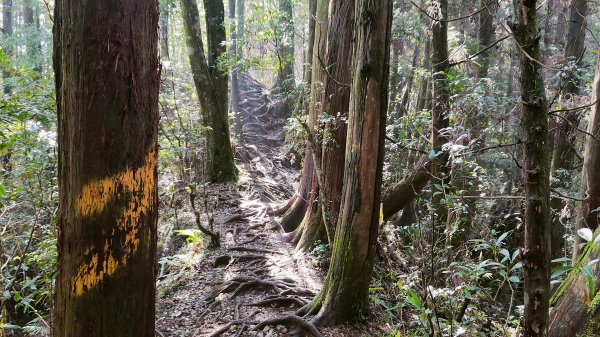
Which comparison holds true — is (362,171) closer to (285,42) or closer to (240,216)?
(240,216)

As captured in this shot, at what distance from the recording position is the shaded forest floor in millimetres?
5117

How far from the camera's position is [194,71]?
11250mm

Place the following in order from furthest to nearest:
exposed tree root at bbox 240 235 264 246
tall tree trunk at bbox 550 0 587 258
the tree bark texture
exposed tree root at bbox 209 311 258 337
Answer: tall tree trunk at bbox 550 0 587 258 → exposed tree root at bbox 240 235 264 246 → the tree bark texture → exposed tree root at bbox 209 311 258 337

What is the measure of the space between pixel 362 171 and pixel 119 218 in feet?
8.90

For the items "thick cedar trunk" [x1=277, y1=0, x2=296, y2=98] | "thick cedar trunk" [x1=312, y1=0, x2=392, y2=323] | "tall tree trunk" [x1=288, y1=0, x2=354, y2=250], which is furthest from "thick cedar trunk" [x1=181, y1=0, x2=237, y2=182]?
"thick cedar trunk" [x1=312, y1=0, x2=392, y2=323]

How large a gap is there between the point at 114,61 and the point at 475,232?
10.4 m

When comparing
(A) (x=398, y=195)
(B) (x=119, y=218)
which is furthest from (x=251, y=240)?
(B) (x=119, y=218)

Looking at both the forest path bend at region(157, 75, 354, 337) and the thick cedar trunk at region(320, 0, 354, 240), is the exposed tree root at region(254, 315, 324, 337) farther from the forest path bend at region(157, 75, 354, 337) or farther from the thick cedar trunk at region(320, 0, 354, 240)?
the thick cedar trunk at region(320, 0, 354, 240)

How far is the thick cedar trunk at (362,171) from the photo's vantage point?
4.29 meters

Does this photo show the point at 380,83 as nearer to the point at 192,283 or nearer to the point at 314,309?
the point at 314,309

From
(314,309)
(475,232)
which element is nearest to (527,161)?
(314,309)

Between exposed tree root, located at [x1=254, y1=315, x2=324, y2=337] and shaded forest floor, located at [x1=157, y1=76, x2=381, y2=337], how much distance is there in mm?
60

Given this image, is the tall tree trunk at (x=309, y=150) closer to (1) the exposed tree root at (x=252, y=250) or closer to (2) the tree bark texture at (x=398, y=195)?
(1) the exposed tree root at (x=252, y=250)

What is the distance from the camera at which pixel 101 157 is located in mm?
2246
